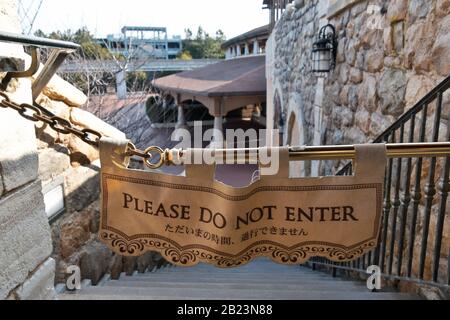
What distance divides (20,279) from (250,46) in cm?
1556

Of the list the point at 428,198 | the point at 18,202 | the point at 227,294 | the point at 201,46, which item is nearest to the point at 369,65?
the point at 428,198

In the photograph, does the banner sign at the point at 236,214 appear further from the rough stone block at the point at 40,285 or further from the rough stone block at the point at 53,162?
the rough stone block at the point at 53,162

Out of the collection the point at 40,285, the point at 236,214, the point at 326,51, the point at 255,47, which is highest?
the point at 255,47

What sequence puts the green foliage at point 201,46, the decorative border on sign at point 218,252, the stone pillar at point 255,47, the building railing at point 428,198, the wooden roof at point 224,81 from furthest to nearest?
the green foliage at point 201,46, the stone pillar at point 255,47, the wooden roof at point 224,81, the building railing at point 428,198, the decorative border on sign at point 218,252

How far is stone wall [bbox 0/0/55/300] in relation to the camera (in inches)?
48.1

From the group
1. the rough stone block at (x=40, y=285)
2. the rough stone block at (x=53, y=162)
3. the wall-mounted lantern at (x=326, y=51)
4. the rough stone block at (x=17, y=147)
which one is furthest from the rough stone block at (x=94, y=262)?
the wall-mounted lantern at (x=326, y=51)

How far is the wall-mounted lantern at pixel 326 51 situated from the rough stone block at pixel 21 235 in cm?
301

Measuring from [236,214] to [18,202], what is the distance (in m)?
0.78

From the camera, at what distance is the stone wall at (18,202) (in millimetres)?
1222

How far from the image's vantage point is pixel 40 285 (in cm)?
140

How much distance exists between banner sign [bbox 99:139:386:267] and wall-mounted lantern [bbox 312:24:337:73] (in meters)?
2.76

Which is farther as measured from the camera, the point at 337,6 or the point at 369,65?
the point at 337,6

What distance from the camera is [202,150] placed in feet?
3.70

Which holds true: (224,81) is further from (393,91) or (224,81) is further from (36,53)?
(36,53)
